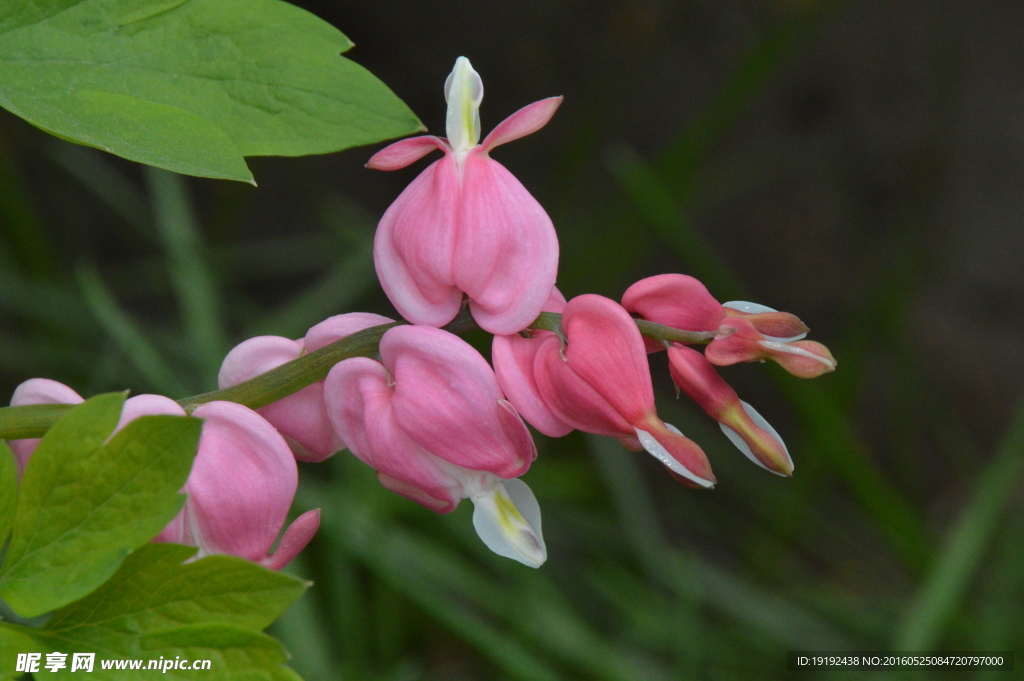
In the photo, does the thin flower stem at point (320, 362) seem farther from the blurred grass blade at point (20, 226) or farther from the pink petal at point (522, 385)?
the blurred grass blade at point (20, 226)

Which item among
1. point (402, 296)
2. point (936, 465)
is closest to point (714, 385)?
point (402, 296)

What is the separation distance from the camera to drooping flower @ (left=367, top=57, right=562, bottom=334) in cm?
40

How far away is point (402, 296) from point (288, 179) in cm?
145

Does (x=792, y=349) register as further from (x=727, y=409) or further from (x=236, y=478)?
(x=236, y=478)

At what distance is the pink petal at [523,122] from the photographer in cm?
40

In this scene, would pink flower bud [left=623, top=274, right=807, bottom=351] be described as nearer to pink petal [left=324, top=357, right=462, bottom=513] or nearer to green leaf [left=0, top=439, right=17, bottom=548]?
pink petal [left=324, top=357, right=462, bottom=513]

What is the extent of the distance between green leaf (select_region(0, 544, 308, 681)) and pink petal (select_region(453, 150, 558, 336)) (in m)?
0.16

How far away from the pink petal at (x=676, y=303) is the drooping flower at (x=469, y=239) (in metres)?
0.05

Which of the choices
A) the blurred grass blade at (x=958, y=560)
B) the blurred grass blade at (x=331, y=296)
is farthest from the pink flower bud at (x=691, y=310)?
the blurred grass blade at (x=331, y=296)

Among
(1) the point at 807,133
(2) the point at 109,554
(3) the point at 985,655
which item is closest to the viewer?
(2) the point at 109,554

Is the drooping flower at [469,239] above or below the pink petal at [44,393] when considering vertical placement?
above

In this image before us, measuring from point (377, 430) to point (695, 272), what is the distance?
1.09m

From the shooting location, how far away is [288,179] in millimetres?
1751

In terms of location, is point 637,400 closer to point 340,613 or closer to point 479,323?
point 479,323
